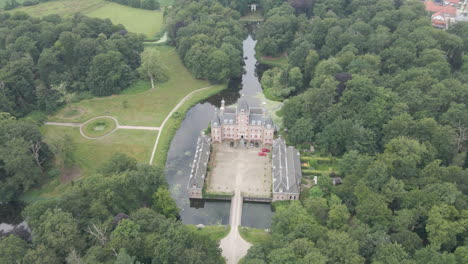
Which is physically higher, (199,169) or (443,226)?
(443,226)

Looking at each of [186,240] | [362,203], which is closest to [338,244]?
[362,203]

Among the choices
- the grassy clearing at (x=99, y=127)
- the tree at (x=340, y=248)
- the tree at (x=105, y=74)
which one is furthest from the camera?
the tree at (x=105, y=74)

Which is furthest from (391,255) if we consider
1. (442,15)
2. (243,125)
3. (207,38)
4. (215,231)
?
(442,15)

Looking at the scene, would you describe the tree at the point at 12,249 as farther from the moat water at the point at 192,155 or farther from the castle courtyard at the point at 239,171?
the castle courtyard at the point at 239,171

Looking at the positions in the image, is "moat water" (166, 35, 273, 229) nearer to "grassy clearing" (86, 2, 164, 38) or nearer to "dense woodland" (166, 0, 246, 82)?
"dense woodland" (166, 0, 246, 82)

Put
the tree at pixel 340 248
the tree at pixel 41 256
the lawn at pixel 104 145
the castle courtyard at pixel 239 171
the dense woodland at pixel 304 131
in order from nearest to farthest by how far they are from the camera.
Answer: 1. the tree at pixel 41 256
2. the tree at pixel 340 248
3. the dense woodland at pixel 304 131
4. the castle courtyard at pixel 239 171
5. the lawn at pixel 104 145

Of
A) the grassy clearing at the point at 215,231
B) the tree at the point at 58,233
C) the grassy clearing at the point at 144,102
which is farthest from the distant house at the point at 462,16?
the tree at the point at 58,233

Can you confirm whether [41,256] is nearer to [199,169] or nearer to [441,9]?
[199,169]

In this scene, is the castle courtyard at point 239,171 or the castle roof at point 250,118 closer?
the castle courtyard at point 239,171
